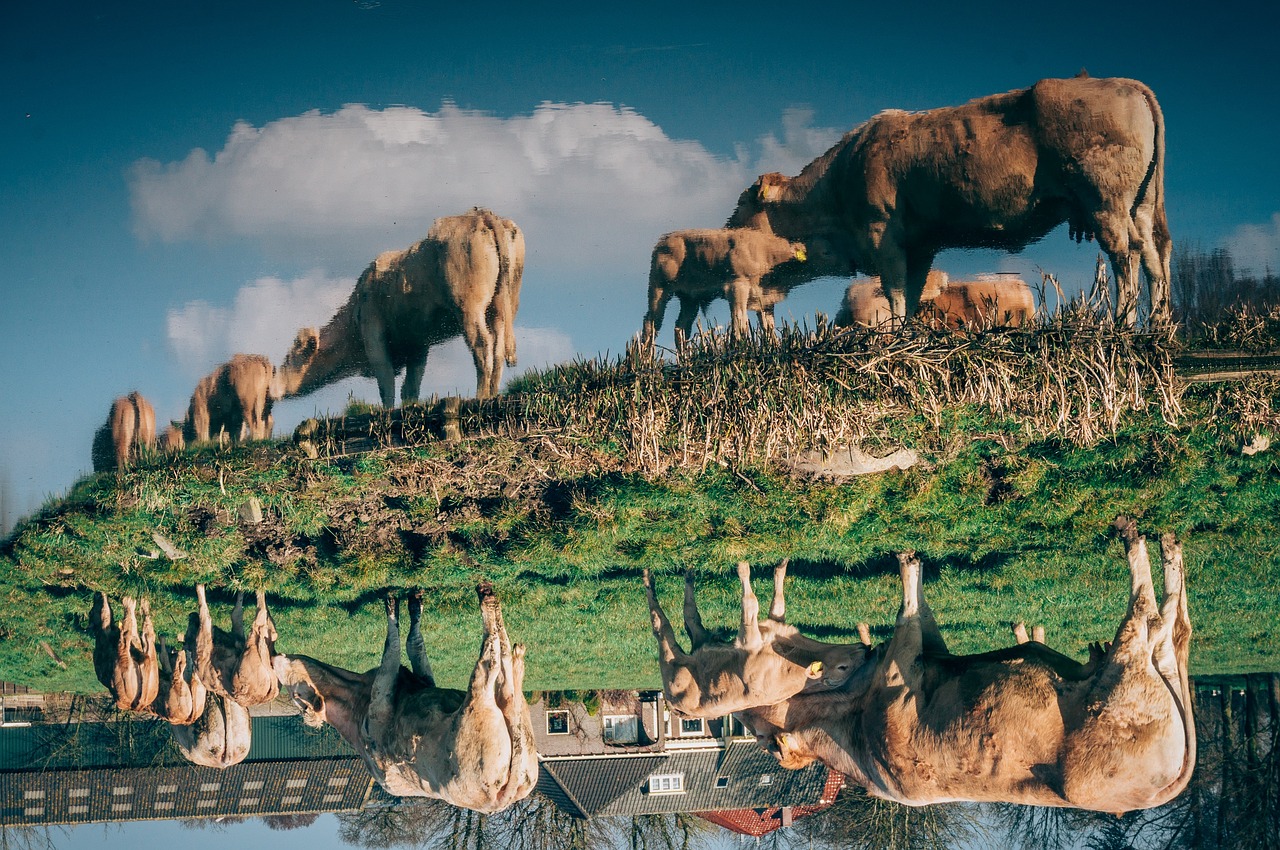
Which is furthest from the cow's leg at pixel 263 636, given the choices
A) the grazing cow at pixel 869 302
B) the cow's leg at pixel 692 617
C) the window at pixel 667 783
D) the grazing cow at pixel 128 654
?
the window at pixel 667 783

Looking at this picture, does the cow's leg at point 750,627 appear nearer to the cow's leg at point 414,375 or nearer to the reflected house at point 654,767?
the cow's leg at point 414,375

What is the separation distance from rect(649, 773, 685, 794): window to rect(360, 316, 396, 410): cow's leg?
25723 millimetres

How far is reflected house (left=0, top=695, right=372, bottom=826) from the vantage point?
2617 centimetres

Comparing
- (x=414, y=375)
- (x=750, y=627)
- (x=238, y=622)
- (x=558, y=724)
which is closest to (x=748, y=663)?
(x=750, y=627)

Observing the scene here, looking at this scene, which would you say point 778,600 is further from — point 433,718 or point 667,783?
point 667,783

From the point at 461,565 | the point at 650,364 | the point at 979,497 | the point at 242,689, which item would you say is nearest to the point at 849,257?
the point at 650,364

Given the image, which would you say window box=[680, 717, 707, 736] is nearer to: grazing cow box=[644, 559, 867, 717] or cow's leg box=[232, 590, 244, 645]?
cow's leg box=[232, 590, 244, 645]

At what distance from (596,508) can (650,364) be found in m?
2.14

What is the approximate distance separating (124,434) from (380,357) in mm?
2580

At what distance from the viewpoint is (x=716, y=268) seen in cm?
666

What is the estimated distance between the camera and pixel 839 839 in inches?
1630

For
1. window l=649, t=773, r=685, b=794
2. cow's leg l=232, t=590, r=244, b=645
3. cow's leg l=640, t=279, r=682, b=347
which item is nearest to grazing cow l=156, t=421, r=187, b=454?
cow's leg l=232, t=590, r=244, b=645

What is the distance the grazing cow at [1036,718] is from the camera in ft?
19.0

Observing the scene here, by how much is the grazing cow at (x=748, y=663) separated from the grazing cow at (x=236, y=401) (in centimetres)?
401
